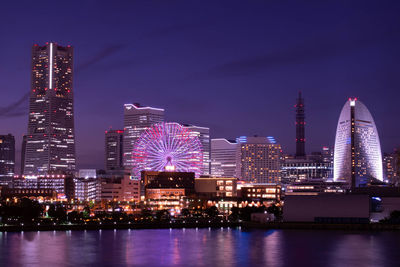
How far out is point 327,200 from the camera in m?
116

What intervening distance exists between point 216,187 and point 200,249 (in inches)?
3867

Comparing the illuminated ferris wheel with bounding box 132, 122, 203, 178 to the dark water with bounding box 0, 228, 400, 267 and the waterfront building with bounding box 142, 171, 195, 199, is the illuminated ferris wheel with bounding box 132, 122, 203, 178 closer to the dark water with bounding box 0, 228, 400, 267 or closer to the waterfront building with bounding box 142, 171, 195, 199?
the waterfront building with bounding box 142, 171, 195, 199

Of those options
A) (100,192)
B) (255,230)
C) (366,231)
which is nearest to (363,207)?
(366,231)

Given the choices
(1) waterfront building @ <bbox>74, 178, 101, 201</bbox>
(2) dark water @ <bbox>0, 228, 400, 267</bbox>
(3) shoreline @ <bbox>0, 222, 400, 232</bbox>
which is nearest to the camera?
(2) dark water @ <bbox>0, 228, 400, 267</bbox>

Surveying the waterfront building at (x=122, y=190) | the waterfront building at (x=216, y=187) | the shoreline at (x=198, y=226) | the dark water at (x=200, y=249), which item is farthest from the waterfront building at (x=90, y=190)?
the dark water at (x=200, y=249)

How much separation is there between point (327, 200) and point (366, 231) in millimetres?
8774

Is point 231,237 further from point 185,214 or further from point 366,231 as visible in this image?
point 185,214

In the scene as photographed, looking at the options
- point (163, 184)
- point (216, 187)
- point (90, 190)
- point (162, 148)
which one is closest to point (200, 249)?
point (162, 148)

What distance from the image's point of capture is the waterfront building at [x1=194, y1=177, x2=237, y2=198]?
17700 centimetres

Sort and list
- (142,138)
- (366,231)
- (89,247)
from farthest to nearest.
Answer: (142,138) → (366,231) → (89,247)

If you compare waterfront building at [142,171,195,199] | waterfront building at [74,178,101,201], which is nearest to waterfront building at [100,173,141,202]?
waterfront building at [74,178,101,201]

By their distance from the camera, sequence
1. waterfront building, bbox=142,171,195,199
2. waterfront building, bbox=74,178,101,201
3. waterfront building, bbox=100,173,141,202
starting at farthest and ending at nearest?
waterfront building, bbox=74,178,101,201 < waterfront building, bbox=100,173,141,202 < waterfront building, bbox=142,171,195,199

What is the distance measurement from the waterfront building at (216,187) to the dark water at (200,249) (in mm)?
71527

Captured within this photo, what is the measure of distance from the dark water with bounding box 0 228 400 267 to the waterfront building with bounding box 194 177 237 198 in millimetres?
71527
